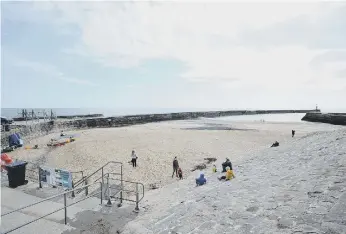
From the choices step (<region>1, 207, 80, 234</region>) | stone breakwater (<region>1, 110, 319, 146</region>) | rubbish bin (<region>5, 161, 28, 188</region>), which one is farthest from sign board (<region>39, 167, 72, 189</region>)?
stone breakwater (<region>1, 110, 319, 146</region>)

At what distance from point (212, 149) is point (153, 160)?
22.0 ft

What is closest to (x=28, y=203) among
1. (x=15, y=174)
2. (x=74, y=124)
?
(x=15, y=174)

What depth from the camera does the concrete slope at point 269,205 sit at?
19.9ft

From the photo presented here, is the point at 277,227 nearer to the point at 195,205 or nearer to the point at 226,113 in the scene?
the point at 195,205

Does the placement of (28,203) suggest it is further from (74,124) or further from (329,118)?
(329,118)

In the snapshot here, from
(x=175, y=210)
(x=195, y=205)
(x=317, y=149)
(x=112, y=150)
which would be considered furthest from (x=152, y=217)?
(x=112, y=150)

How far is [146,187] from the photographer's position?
45.9ft

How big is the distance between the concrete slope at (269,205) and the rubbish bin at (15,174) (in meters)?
5.42

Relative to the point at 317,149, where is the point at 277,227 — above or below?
below

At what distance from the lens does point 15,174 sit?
10453mm

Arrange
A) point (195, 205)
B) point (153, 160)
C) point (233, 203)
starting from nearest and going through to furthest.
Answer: point (233, 203) < point (195, 205) < point (153, 160)

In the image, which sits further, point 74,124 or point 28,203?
point 74,124

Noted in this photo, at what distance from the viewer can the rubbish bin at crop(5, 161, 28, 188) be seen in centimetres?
1038

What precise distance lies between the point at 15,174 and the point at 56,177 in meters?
1.74
